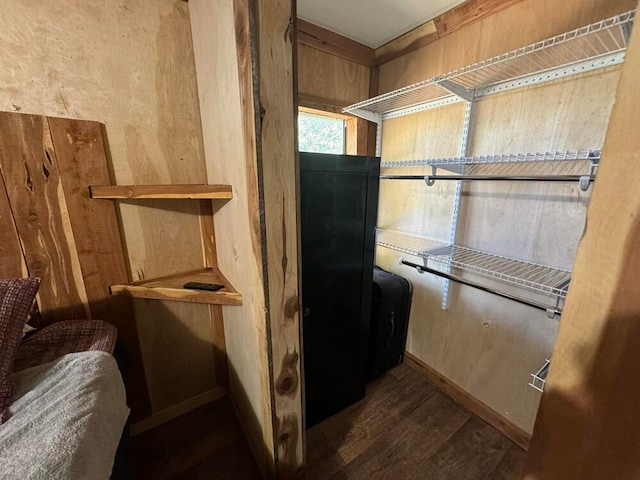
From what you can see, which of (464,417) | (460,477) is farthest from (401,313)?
(460,477)

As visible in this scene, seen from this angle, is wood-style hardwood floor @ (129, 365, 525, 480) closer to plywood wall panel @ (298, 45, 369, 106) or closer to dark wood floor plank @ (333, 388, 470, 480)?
dark wood floor plank @ (333, 388, 470, 480)

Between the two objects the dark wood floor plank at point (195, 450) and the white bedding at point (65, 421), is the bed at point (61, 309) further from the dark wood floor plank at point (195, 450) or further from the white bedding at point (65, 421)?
the dark wood floor plank at point (195, 450)

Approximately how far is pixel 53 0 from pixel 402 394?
2525 mm

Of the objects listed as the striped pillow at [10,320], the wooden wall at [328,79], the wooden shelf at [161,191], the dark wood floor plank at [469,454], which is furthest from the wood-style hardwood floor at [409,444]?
the wooden wall at [328,79]

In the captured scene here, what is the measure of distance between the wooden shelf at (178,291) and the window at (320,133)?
3.43 ft

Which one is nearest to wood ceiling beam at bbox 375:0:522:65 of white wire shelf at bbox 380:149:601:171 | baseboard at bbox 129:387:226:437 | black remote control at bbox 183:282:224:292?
white wire shelf at bbox 380:149:601:171

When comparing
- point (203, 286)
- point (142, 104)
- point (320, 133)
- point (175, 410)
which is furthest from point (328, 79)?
point (175, 410)

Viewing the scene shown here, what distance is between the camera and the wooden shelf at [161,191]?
1.04 m

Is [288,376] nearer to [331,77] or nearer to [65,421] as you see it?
[65,421]

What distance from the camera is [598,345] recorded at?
31 cm

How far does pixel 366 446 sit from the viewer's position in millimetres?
1396

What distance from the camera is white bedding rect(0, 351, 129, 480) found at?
0.63 metres

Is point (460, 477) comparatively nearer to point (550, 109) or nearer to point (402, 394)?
point (402, 394)

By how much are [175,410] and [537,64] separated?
99.4 inches
